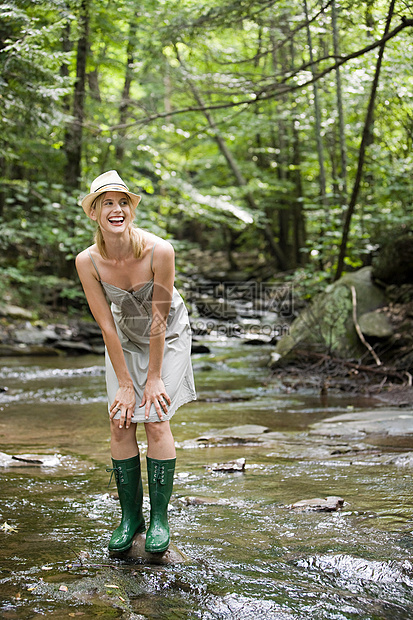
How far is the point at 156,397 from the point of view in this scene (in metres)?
2.53

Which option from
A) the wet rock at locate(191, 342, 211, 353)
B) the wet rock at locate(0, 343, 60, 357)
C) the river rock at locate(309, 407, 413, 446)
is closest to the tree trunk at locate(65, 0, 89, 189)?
the wet rock at locate(0, 343, 60, 357)

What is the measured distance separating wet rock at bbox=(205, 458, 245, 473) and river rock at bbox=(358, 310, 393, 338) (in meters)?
4.86

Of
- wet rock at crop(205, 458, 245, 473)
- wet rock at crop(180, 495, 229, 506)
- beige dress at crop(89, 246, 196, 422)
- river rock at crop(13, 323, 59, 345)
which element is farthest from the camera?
river rock at crop(13, 323, 59, 345)

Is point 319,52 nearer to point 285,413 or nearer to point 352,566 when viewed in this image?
point 285,413

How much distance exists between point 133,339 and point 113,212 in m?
0.59

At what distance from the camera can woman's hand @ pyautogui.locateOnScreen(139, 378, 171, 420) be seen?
2527mm

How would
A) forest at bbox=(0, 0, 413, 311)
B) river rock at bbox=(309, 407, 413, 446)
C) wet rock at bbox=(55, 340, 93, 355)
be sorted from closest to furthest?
river rock at bbox=(309, 407, 413, 446)
forest at bbox=(0, 0, 413, 311)
wet rock at bbox=(55, 340, 93, 355)

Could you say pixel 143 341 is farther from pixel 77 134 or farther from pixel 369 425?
pixel 77 134

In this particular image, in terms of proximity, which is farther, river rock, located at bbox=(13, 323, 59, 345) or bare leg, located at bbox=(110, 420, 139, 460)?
river rock, located at bbox=(13, 323, 59, 345)

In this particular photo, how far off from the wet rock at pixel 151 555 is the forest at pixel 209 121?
4836 mm

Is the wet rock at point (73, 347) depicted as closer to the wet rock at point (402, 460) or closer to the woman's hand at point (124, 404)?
the wet rock at point (402, 460)

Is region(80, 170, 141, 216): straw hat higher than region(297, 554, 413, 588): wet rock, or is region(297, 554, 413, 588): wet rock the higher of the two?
region(80, 170, 141, 216): straw hat

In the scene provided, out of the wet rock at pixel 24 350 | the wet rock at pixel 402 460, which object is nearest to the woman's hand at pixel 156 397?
the wet rock at pixel 402 460

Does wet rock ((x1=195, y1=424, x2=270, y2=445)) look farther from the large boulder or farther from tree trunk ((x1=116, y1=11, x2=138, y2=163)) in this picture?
tree trunk ((x1=116, y1=11, x2=138, y2=163))
